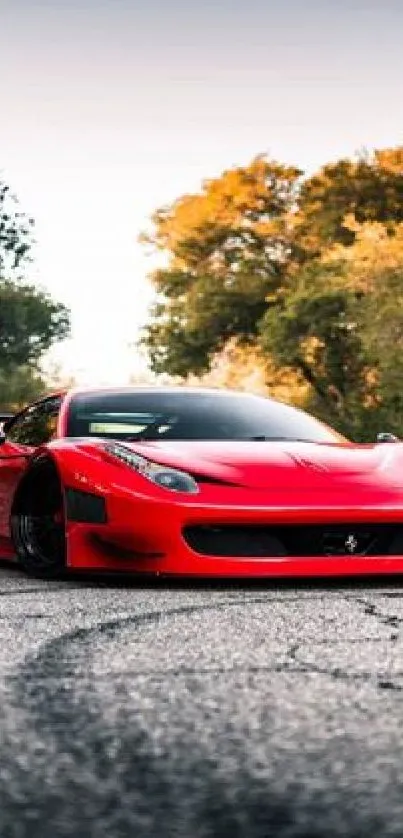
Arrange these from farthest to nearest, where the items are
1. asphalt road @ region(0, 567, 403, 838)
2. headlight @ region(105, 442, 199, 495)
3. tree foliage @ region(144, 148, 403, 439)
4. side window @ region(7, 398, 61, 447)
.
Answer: tree foliage @ region(144, 148, 403, 439)
side window @ region(7, 398, 61, 447)
headlight @ region(105, 442, 199, 495)
asphalt road @ region(0, 567, 403, 838)

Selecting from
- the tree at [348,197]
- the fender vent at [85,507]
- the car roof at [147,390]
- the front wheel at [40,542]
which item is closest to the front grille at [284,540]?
A: the fender vent at [85,507]

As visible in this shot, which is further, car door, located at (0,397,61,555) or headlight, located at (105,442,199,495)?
car door, located at (0,397,61,555)

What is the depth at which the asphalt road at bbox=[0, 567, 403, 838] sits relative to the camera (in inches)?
90.7

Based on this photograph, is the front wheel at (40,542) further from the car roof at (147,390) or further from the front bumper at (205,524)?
the car roof at (147,390)

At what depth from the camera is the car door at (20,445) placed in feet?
27.3

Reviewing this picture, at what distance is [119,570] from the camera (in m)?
7.21

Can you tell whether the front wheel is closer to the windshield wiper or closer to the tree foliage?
the windshield wiper

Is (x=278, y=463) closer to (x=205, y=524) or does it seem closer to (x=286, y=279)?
(x=205, y=524)

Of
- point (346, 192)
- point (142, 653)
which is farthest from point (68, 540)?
point (346, 192)

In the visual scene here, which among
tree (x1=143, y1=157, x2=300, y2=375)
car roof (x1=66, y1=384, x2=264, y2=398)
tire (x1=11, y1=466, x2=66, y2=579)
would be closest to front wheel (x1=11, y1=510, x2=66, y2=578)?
tire (x1=11, y1=466, x2=66, y2=579)

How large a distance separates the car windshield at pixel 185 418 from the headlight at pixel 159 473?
1.76ft

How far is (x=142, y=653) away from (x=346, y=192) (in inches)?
2049

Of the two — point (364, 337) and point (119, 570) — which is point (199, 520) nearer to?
point (119, 570)

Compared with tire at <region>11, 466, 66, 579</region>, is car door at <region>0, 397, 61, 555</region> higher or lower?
higher
